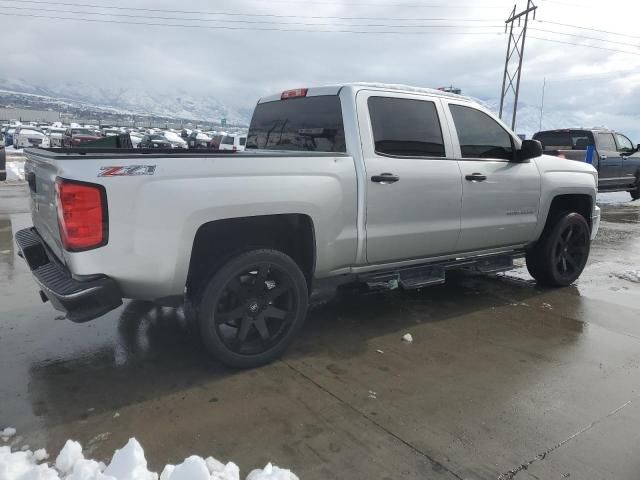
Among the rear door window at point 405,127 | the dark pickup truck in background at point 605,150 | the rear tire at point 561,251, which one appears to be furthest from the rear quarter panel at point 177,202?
the dark pickup truck in background at point 605,150

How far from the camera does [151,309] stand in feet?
15.3

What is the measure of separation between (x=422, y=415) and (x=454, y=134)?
2520 mm

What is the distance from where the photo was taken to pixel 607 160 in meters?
12.9

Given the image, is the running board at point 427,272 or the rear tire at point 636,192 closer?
the running board at point 427,272

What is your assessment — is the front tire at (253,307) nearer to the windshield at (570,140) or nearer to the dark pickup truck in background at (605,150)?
the dark pickup truck in background at (605,150)

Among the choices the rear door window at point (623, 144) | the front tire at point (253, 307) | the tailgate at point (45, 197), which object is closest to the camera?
the tailgate at point (45, 197)

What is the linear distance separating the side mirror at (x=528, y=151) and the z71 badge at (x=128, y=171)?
351 cm

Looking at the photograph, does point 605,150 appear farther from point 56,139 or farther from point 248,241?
point 56,139

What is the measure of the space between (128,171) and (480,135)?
3.23 meters

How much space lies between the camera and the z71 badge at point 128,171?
281cm

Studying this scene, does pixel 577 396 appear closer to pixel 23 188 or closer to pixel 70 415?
pixel 70 415

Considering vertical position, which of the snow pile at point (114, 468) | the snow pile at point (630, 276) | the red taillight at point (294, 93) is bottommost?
the snow pile at point (630, 276)

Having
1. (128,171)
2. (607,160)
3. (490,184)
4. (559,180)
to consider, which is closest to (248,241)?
(128,171)

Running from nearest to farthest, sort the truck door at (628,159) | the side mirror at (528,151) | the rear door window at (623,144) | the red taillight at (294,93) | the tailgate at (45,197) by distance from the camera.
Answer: the tailgate at (45,197), the red taillight at (294,93), the side mirror at (528,151), the truck door at (628,159), the rear door window at (623,144)
